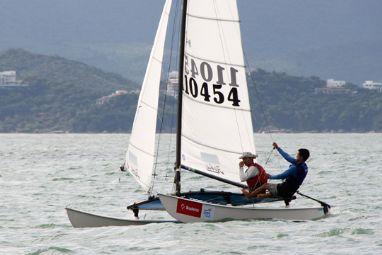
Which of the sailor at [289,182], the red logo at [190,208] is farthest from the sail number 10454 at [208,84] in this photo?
the red logo at [190,208]

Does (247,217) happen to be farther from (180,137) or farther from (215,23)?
(215,23)

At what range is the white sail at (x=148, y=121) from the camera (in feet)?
94.6

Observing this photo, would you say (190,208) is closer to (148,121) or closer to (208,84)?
(148,121)

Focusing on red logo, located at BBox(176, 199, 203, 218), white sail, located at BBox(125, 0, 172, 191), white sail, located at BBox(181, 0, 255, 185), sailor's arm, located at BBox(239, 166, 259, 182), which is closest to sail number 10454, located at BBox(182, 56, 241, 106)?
white sail, located at BBox(181, 0, 255, 185)

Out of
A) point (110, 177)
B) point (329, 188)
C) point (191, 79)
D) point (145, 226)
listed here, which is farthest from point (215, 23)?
point (110, 177)

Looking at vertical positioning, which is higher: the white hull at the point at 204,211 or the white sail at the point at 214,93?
the white sail at the point at 214,93

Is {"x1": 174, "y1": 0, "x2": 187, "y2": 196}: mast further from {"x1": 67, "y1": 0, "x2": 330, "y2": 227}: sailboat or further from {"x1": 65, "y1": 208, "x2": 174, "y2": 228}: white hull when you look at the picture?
{"x1": 65, "y1": 208, "x2": 174, "y2": 228}: white hull

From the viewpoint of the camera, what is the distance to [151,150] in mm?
28812

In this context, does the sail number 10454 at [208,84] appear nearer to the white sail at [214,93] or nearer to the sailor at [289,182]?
the white sail at [214,93]

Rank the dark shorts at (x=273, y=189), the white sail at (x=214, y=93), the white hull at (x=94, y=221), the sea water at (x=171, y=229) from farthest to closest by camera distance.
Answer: the white hull at (x=94, y=221), the white sail at (x=214, y=93), the dark shorts at (x=273, y=189), the sea water at (x=171, y=229)

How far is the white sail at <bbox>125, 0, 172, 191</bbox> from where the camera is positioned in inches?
1135

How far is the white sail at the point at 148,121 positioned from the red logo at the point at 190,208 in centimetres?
94

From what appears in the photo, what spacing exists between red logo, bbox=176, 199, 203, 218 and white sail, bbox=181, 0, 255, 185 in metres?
1.37

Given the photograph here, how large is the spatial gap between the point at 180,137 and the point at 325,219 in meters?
4.59
